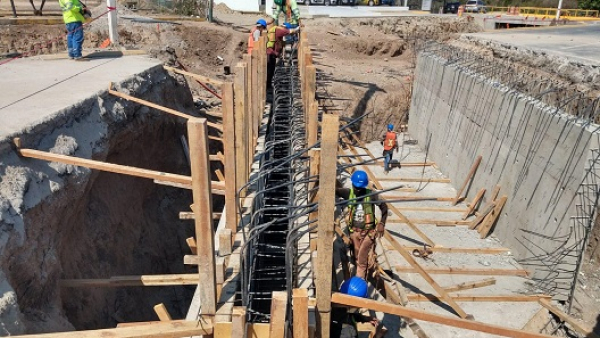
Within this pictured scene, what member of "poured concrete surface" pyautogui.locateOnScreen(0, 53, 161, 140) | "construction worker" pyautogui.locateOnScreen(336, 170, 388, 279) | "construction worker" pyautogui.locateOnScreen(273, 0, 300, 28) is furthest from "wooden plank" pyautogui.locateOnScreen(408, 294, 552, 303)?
"construction worker" pyautogui.locateOnScreen(273, 0, 300, 28)

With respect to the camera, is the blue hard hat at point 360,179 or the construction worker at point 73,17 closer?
the blue hard hat at point 360,179

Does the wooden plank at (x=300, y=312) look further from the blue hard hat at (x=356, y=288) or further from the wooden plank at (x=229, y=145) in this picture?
the wooden plank at (x=229, y=145)

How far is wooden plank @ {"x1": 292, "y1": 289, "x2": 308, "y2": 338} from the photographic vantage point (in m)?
3.34

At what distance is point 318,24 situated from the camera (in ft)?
70.7

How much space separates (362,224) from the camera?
17.6ft

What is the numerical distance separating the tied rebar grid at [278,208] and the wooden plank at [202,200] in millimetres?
414

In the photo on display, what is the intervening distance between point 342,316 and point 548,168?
513cm

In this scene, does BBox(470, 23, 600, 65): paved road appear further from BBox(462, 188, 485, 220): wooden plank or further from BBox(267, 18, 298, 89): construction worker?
BBox(267, 18, 298, 89): construction worker

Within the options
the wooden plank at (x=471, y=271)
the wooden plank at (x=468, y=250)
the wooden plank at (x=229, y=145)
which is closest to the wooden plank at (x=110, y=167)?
the wooden plank at (x=229, y=145)

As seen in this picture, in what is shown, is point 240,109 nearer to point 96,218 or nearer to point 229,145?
point 229,145

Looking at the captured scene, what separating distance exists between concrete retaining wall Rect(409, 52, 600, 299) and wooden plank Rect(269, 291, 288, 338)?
5.56 m

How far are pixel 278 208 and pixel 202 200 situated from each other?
2.61 feet

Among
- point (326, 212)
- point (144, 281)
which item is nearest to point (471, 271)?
point (326, 212)

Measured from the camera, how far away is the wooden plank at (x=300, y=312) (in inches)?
131
